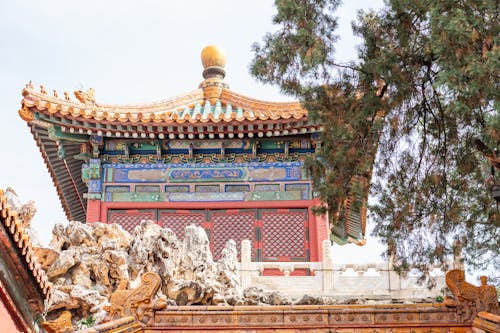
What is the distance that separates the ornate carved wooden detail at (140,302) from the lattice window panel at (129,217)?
7320 mm

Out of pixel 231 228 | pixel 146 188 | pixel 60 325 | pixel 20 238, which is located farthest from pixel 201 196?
pixel 60 325

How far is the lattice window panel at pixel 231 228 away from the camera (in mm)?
14398

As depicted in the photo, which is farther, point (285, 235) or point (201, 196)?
point (201, 196)

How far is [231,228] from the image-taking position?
14.5 metres

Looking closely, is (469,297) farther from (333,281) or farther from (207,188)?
(207,188)

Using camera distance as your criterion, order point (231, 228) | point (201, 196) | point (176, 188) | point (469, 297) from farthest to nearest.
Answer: point (176, 188) → point (201, 196) → point (231, 228) → point (469, 297)

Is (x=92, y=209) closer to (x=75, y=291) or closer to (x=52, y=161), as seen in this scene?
(x=52, y=161)

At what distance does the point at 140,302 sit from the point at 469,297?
11.3ft

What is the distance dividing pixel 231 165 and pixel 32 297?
22.0 ft

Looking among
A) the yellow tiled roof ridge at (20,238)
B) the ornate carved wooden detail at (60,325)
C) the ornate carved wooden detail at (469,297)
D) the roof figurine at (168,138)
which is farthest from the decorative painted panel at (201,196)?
the ornate carved wooden detail at (60,325)

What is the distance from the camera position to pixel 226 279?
11.4m

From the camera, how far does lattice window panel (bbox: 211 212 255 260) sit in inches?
567

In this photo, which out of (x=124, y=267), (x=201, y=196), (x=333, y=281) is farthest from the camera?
(x=201, y=196)

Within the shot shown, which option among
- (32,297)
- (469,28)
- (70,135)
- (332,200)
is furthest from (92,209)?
(469,28)
